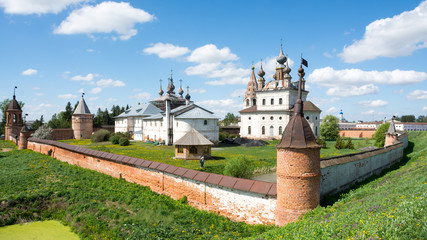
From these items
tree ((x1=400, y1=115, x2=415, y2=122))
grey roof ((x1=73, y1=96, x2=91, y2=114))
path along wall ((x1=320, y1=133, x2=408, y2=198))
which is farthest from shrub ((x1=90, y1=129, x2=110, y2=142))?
tree ((x1=400, y1=115, x2=415, y2=122))

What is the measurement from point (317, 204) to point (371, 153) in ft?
22.8

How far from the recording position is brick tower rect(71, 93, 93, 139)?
43.4 meters

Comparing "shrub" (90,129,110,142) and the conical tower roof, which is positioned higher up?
the conical tower roof

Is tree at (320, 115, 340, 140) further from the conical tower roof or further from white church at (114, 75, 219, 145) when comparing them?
the conical tower roof

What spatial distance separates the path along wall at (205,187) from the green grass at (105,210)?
314 millimetres

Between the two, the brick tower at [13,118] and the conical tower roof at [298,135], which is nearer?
the conical tower roof at [298,135]

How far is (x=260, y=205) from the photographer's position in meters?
7.98

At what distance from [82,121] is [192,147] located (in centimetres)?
2979

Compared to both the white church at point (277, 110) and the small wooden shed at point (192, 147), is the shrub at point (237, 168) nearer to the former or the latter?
the small wooden shed at point (192, 147)

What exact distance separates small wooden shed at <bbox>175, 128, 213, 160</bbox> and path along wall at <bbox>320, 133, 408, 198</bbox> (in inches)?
443

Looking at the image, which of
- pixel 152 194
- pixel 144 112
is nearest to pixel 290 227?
pixel 152 194

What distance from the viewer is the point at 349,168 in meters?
10.6

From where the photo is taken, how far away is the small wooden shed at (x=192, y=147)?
20594 mm

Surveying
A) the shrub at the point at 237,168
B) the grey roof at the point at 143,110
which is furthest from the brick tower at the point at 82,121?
the shrub at the point at 237,168
